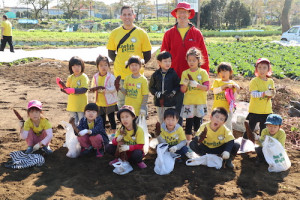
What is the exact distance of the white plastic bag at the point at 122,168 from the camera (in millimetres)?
3599

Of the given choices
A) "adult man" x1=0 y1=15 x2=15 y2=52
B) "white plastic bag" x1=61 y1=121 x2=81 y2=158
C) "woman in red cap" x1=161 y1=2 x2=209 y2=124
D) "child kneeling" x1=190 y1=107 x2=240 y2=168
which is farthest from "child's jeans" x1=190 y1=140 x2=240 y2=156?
"adult man" x1=0 y1=15 x2=15 y2=52

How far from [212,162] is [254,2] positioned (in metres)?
59.2

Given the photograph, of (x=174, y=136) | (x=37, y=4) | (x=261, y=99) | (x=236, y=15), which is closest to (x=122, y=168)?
(x=174, y=136)

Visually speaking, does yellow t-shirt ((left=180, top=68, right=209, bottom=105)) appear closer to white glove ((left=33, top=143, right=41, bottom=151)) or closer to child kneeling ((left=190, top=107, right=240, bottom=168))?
child kneeling ((left=190, top=107, right=240, bottom=168))

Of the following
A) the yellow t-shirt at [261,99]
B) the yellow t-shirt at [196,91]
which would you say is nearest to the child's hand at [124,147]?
the yellow t-shirt at [196,91]

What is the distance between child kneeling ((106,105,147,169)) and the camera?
3690 mm

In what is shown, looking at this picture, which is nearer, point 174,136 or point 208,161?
point 208,161

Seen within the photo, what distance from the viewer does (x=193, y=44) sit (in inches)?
171

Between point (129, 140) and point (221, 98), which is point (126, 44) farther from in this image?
point (221, 98)

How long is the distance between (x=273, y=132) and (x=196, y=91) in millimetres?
1092

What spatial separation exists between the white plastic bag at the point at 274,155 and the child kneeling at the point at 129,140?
4.78 feet

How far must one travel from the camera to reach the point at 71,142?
3996 millimetres

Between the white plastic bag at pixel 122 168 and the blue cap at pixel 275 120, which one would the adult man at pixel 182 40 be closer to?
the blue cap at pixel 275 120

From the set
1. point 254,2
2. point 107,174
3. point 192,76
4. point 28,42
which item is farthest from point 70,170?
point 254,2
